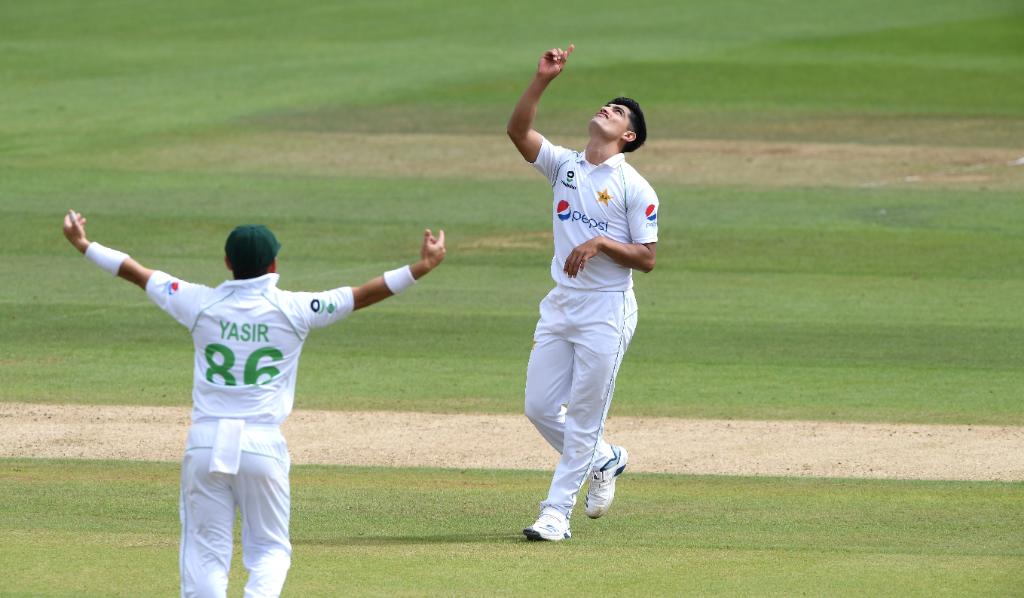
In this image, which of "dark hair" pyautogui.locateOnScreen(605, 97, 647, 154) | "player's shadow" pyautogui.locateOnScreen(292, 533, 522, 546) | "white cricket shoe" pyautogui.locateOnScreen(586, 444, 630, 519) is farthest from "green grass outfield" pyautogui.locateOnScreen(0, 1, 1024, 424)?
"dark hair" pyautogui.locateOnScreen(605, 97, 647, 154)

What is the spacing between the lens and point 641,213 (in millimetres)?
9102

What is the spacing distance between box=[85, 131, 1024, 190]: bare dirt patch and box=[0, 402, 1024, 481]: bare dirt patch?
12.3 meters

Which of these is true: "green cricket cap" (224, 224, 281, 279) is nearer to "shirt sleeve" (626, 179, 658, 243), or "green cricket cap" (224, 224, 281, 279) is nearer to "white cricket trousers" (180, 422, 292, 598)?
"white cricket trousers" (180, 422, 292, 598)

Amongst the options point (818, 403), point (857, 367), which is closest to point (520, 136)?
point (818, 403)

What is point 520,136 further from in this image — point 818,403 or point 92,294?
point 92,294

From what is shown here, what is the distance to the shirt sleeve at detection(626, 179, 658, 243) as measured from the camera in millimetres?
9102

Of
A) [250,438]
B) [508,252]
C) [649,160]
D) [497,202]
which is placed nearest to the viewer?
[250,438]

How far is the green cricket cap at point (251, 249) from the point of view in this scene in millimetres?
6824

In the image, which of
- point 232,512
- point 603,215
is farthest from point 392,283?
point 603,215

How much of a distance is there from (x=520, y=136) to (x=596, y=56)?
89.8ft

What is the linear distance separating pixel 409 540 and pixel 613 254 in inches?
71.6

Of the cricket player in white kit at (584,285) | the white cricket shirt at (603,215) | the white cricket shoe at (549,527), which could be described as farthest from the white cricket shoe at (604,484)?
the white cricket shirt at (603,215)

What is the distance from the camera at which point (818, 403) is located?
13.4 metres

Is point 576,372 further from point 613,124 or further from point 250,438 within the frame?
point 250,438
